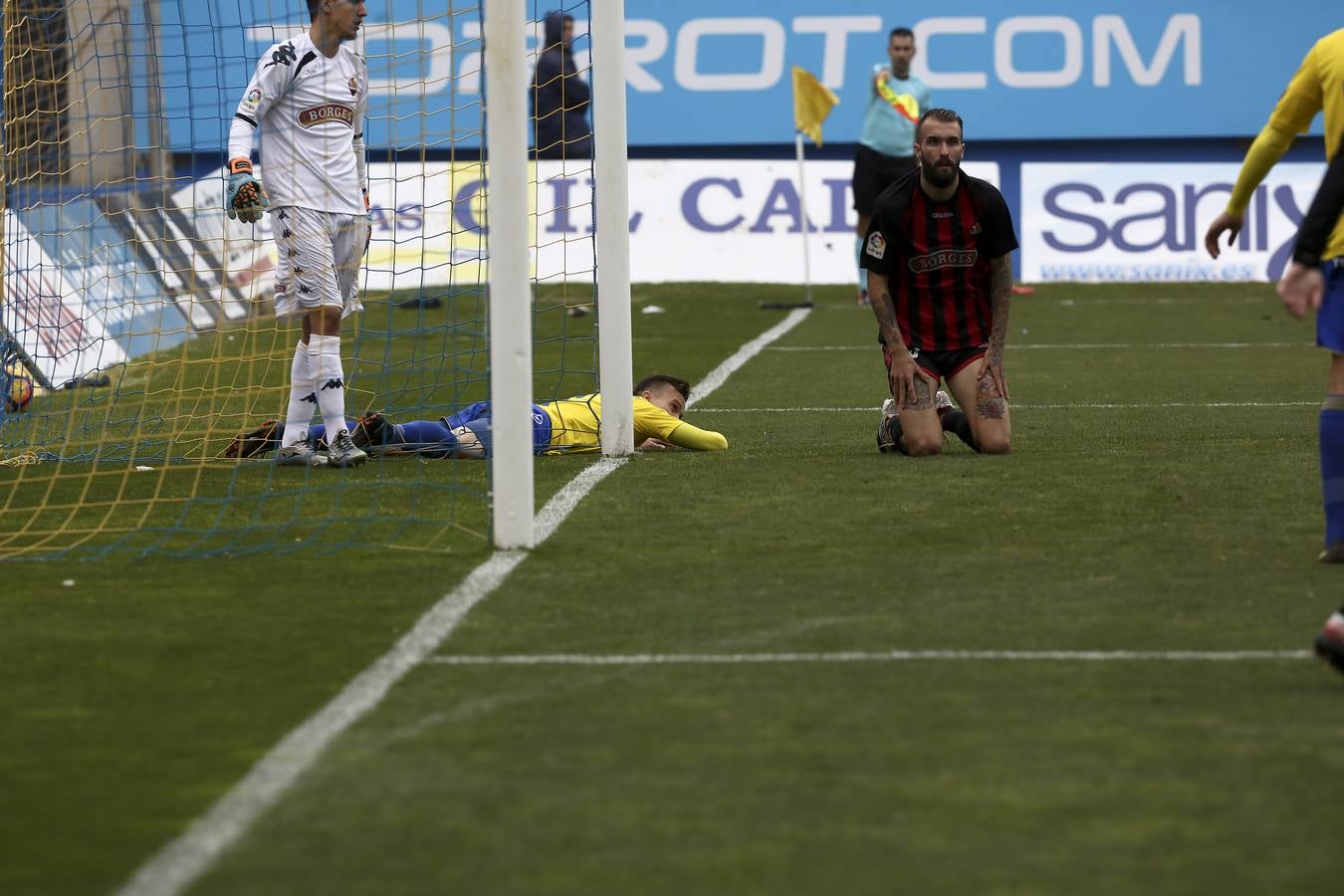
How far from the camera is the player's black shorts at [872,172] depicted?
59.1ft

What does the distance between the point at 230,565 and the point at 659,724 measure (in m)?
2.36

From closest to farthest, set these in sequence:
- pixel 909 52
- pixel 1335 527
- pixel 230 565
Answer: pixel 1335 527 → pixel 230 565 → pixel 909 52

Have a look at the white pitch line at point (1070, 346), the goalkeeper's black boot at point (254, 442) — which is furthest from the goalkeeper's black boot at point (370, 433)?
the white pitch line at point (1070, 346)

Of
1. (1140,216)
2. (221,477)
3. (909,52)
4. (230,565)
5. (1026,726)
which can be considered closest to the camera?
(1026,726)

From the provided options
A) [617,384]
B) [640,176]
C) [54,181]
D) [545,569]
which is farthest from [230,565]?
[640,176]

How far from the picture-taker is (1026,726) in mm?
4129

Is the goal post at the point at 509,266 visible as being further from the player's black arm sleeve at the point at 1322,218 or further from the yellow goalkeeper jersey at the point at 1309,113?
the player's black arm sleeve at the point at 1322,218

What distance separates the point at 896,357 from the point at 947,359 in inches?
16.4

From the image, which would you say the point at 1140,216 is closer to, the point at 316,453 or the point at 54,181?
the point at 54,181

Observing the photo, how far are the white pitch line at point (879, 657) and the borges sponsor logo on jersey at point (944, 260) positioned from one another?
3.82 metres

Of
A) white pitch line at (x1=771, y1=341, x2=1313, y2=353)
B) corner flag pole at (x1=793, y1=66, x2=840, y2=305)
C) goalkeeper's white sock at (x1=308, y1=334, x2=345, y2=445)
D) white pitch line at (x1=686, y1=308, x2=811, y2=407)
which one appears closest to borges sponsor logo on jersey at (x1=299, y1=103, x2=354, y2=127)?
goalkeeper's white sock at (x1=308, y1=334, x2=345, y2=445)

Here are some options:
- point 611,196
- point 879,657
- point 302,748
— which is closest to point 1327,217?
point 879,657

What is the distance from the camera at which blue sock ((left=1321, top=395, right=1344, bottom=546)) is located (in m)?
5.69

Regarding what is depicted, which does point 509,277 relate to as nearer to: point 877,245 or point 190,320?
point 877,245
